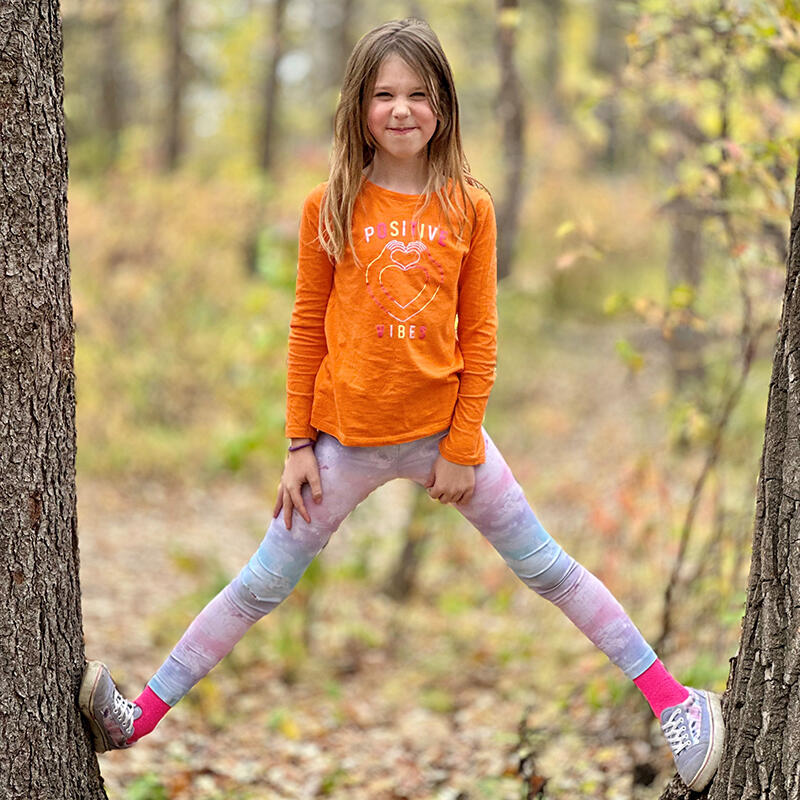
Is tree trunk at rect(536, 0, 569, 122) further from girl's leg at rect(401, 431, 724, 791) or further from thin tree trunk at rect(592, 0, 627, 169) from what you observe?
girl's leg at rect(401, 431, 724, 791)

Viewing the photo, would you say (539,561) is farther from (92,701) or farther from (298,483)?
(92,701)

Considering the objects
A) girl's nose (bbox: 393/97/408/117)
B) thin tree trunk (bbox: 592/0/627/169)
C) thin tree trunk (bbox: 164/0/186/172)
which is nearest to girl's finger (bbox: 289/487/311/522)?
girl's nose (bbox: 393/97/408/117)

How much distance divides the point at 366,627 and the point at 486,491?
10.8ft

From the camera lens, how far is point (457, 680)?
15.9 feet

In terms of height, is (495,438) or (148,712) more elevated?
(148,712)

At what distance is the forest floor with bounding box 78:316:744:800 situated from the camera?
356 cm

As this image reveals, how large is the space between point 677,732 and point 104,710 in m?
1.36

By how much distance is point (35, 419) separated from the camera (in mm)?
2086

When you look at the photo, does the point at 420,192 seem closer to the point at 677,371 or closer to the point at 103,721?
the point at 103,721

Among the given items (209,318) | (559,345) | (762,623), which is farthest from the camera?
(559,345)

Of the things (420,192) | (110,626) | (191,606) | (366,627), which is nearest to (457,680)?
(366,627)

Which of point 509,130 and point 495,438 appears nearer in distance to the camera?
point 509,130

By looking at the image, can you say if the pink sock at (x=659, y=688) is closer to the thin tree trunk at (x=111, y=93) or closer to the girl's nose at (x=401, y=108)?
the girl's nose at (x=401, y=108)

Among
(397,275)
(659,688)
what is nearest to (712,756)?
(659,688)
